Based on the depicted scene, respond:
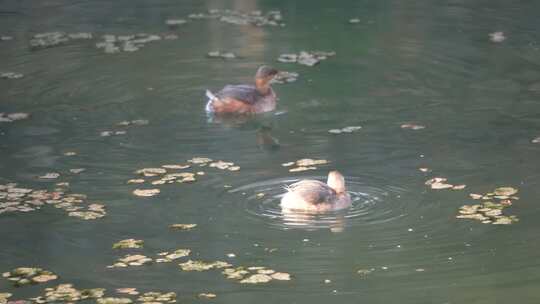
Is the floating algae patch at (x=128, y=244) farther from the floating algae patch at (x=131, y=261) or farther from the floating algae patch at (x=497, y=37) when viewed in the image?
the floating algae patch at (x=497, y=37)

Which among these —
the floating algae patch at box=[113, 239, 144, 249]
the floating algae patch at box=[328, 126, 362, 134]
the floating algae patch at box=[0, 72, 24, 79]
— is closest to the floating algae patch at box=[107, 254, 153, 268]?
the floating algae patch at box=[113, 239, 144, 249]

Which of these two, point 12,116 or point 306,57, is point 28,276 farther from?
point 306,57

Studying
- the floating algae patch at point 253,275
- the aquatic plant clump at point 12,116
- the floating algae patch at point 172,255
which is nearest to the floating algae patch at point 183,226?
the floating algae patch at point 172,255

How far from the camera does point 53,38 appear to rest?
15.5 metres

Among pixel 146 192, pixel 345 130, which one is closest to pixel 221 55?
pixel 345 130

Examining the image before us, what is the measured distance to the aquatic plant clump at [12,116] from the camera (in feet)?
39.9

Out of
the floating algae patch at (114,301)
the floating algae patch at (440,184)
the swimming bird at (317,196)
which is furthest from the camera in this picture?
the floating algae patch at (440,184)

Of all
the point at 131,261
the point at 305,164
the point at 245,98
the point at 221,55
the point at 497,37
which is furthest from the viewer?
the point at 497,37

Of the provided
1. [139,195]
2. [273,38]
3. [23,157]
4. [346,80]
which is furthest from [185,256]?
[273,38]

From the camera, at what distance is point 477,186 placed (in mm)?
9781

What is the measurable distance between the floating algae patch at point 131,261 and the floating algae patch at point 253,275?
576 millimetres

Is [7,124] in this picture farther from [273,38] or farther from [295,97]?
[273,38]

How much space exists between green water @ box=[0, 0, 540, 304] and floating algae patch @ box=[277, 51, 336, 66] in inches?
3.9

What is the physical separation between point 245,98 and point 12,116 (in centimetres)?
235
